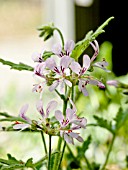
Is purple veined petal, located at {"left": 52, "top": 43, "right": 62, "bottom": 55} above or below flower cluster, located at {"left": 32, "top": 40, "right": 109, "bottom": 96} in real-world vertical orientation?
above

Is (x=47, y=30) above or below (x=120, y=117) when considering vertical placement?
above

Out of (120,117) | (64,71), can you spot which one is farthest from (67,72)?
(120,117)

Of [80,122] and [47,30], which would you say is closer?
[80,122]

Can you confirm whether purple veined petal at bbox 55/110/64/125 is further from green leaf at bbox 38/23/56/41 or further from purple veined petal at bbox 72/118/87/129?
green leaf at bbox 38/23/56/41

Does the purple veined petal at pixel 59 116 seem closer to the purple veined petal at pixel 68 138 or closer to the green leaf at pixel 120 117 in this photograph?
the purple veined petal at pixel 68 138

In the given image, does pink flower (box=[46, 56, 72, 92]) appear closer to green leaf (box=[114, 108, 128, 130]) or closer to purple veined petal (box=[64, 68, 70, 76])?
purple veined petal (box=[64, 68, 70, 76])

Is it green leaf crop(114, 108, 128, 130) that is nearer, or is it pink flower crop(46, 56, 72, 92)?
pink flower crop(46, 56, 72, 92)

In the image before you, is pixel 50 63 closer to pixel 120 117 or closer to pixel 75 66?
pixel 75 66

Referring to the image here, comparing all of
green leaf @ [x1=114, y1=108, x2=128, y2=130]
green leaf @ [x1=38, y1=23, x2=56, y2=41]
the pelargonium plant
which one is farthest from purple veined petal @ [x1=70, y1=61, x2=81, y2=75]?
green leaf @ [x1=114, y1=108, x2=128, y2=130]

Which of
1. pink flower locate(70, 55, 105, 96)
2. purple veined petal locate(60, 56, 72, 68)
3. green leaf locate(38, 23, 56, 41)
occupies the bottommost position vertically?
pink flower locate(70, 55, 105, 96)

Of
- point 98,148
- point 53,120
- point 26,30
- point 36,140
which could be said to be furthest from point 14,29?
point 53,120
